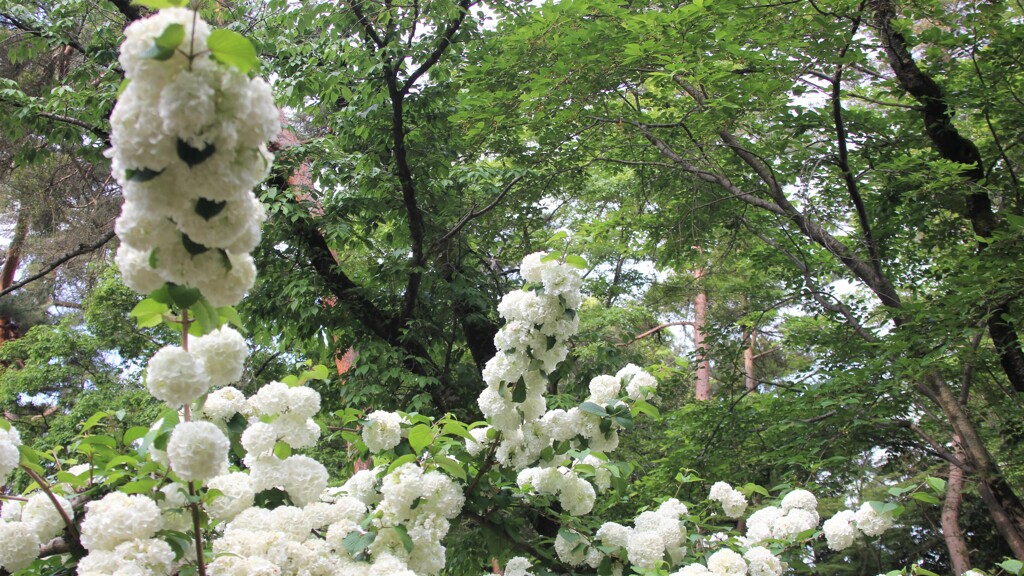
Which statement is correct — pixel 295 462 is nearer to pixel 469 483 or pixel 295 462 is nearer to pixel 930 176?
pixel 469 483

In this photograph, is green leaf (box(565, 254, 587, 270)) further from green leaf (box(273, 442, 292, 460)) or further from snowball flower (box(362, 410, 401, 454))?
green leaf (box(273, 442, 292, 460))

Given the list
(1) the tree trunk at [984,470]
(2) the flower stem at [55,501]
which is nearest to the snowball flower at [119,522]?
(2) the flower stem at [55,501]

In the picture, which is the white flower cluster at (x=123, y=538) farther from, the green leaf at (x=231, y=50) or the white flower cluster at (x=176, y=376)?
the green leaf at (x=231, y=50)

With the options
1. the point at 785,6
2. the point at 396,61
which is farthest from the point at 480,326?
the point at 785,6

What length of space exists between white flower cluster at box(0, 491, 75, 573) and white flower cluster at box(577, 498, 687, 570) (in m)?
1.56

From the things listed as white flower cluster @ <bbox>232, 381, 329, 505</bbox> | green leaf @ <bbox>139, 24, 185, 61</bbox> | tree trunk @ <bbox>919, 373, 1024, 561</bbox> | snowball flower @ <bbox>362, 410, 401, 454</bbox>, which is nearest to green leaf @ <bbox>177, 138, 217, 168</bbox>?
green leaf @ <bbox>139, 24, 185, 61</bbox>

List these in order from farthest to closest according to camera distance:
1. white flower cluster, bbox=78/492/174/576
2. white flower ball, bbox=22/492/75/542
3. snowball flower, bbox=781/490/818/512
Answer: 1. snowball flower, bbox=781/490/818/512
2. white flower ball, bbox=22/492/75/542
3. white flower cluster, bbox=78/492/174/576

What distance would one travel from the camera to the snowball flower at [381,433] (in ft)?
7.63

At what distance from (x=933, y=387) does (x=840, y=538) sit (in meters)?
2.18

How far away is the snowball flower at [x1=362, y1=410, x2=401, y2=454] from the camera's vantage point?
2326 mm

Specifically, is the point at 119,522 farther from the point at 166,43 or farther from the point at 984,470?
the point at 984,470

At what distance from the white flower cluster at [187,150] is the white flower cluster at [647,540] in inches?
73.4

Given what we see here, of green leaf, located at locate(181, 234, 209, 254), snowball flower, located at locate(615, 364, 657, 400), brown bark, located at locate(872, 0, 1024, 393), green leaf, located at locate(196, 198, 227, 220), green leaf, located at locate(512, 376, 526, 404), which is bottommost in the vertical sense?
green leaf, located at locate(181, 234, 209, 254)

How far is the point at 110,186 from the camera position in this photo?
9453 mm
